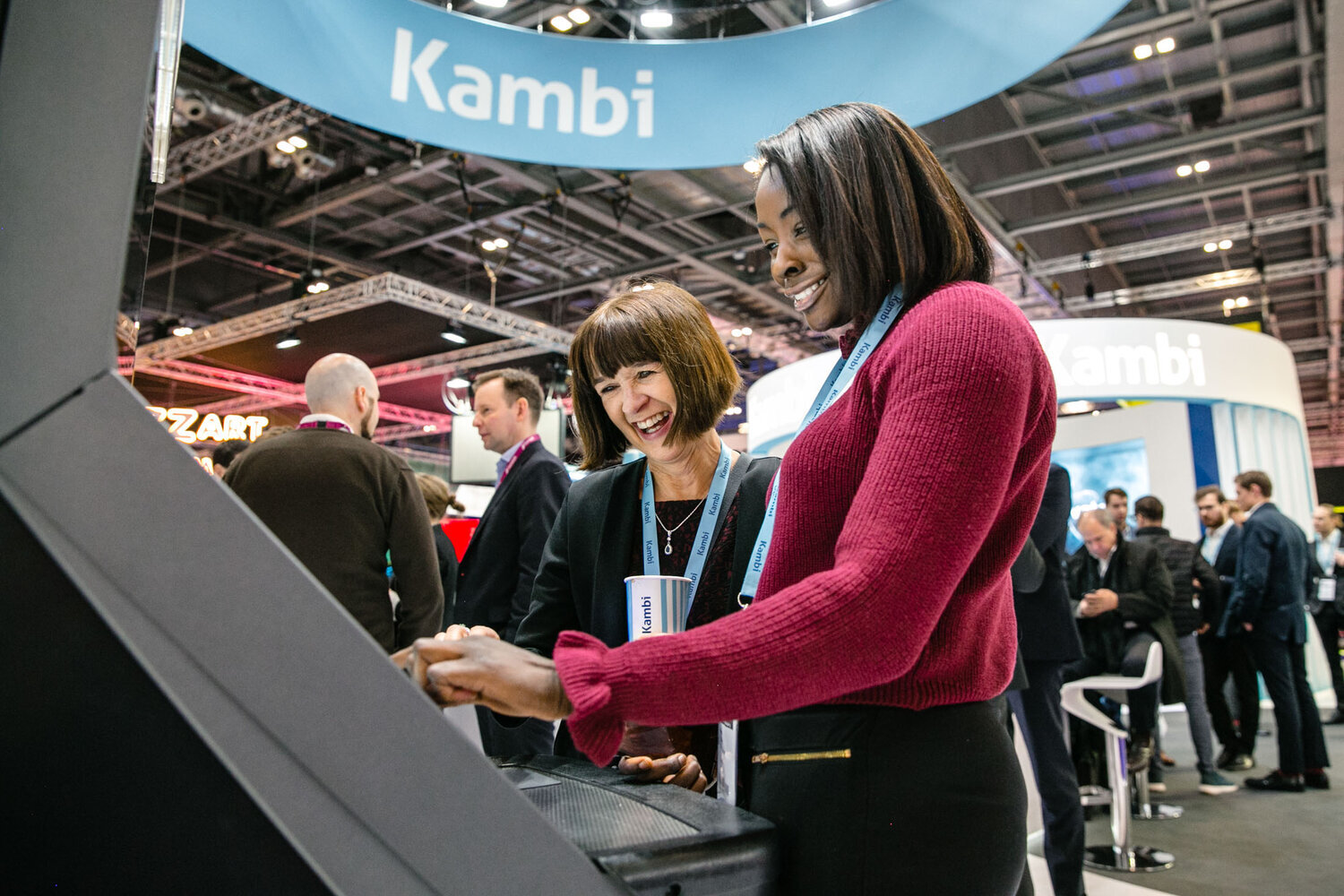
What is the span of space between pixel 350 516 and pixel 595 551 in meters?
1.31

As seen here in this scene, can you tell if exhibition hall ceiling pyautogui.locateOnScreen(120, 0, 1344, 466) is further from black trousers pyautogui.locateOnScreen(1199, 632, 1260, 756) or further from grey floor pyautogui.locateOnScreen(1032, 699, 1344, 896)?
grey floor pyautogui.locateOnScreen(1032, 699, 1344, 896)

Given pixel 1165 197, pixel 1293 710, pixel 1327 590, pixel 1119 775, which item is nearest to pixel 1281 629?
pixel 1293 710

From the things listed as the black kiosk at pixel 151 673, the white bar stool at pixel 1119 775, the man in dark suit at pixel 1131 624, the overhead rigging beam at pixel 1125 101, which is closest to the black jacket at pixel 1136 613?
the man in dark suit at pixel 1131 624

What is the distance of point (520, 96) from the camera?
2.38 meters

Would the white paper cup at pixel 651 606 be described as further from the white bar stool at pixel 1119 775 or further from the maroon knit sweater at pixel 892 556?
the white bar stool at pixel 1119 775

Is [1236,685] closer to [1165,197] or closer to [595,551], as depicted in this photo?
[595,551]

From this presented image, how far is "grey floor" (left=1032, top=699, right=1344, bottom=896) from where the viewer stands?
3.32 meters

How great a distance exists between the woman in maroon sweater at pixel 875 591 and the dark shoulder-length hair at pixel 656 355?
0.48 meters

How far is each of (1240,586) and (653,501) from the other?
5.08 metres

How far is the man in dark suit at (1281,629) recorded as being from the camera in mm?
4879

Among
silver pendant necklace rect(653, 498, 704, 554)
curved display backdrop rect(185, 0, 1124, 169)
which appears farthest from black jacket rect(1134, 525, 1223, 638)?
silver pendant necklace rect(653, 498, 704, 554)

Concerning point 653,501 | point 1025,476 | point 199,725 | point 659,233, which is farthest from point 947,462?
point 659,233

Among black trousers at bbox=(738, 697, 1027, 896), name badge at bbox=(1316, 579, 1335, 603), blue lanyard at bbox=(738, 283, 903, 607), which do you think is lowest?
name badge at bbox=(1316, 579, 1335, 603)

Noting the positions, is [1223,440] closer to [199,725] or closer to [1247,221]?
[1247,221]
